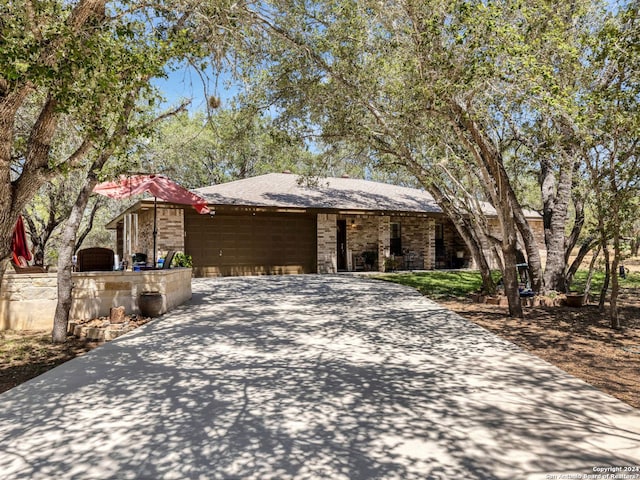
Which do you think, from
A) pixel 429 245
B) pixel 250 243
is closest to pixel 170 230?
pixel 250 243

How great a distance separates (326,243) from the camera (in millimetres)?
18328

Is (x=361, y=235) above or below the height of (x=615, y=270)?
above

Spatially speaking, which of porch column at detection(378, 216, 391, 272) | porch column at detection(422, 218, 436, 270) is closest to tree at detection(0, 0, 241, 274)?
porch column at detection(378, 216, 391, 272)

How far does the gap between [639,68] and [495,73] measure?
88.7 inches

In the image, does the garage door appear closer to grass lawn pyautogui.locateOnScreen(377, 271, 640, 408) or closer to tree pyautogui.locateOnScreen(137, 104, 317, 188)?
tree pyautogui.locateOnScreen(137, 104, 317, 188)

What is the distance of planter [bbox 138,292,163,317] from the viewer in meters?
7.85

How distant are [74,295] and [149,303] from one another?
130cm

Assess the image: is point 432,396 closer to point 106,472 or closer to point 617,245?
point 106,472

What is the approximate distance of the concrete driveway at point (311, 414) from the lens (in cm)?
276

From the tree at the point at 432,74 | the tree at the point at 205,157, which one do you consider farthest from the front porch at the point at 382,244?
the tree at the point at 432,74

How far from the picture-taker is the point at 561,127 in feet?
27.0

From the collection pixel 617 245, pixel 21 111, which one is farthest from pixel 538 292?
pixel 21 111

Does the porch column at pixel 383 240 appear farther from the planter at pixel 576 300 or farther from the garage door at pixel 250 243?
the planter at pixel 576 300

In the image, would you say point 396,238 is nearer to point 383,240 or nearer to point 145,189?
point 383,240
